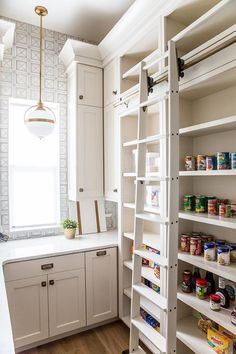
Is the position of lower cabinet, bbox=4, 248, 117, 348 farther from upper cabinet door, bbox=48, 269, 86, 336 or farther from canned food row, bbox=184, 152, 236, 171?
canned food row, bbox=184, 152, 236, 171

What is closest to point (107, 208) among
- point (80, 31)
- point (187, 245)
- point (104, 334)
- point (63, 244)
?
point (63, 244)

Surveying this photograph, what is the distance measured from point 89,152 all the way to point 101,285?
130cm

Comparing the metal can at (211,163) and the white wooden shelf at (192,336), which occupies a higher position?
the metal can at (211,163)

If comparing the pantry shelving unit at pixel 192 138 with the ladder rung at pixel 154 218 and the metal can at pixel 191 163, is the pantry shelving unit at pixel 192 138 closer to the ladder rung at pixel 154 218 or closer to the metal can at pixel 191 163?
the ladder rung at pixel 154 218

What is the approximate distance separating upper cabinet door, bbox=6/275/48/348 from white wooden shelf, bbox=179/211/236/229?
1318mm

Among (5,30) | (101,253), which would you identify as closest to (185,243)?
(101,253)

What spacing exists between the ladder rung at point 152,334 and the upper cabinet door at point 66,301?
719 millimetres

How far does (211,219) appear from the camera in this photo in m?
1.42

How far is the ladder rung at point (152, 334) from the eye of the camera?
59.0 inches

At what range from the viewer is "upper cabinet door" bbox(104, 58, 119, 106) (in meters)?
2.47

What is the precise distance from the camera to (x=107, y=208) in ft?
10.0

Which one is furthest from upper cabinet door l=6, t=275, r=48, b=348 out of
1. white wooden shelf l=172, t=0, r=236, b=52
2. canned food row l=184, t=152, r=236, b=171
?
white wooden shelf l=172, t=0, r=236, b=52

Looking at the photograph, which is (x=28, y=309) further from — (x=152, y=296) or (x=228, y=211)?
(x=228, y=211)

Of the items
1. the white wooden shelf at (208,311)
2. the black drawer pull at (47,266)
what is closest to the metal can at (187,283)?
the white wooden shelf at (208,311)
